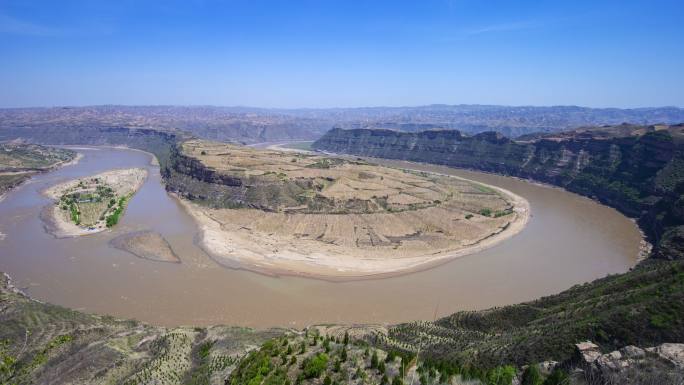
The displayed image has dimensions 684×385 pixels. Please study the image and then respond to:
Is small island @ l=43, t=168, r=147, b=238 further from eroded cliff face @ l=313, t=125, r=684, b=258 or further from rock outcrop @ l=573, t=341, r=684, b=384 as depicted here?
eroded cliff face @ l=313, t=125, r=684, b=258

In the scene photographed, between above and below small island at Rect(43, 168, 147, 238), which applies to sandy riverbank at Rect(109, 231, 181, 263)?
below

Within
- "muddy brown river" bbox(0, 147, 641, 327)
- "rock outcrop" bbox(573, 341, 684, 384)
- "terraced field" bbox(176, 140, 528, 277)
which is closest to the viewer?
"rock outcrop" bbox(573, 341, 684, 384)

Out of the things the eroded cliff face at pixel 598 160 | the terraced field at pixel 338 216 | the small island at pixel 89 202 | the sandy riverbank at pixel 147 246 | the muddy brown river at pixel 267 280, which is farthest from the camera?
the eroded cliff face at pixel 598 160

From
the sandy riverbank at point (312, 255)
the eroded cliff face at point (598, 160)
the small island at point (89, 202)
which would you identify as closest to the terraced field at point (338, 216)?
the sandy riverbank at point (312, 255)

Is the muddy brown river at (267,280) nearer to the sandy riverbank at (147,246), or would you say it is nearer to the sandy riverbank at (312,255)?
the sandy riverbank at (147,246)

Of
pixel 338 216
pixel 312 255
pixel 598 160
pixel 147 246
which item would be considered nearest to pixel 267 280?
pixel 312 255

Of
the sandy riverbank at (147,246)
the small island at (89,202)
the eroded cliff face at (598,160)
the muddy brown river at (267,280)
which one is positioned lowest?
the muddy brown river at (267,280)

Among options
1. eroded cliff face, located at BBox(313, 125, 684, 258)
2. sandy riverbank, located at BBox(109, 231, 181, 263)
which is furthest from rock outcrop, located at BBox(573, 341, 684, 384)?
sandy riverbank, located at BBox(109, 231, 181, 263)
